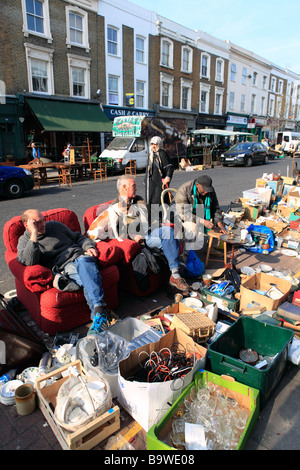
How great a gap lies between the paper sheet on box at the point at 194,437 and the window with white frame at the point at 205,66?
30.5 m

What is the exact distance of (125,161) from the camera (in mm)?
16109

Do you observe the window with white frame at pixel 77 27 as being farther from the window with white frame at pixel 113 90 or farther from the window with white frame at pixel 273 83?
the window with white frame at pixel 273 83

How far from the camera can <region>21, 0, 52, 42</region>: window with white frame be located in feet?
51.4

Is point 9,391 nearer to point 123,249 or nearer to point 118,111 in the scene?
point 123,249

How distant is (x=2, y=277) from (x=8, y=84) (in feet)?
47.7

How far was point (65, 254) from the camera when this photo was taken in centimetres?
367

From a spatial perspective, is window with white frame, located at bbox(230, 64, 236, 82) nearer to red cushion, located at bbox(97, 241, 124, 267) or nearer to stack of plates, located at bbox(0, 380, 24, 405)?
red cushion, located at bbox(97, 241, 124, 267)

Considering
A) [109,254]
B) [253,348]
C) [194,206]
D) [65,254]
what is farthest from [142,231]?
[253,348]

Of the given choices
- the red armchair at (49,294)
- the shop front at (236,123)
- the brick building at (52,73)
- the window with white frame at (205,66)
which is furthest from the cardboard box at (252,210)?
the shop front at (236,123)

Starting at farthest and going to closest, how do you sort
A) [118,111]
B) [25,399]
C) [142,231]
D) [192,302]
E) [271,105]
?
[271,105] < [118,111] < [142,231] < [192,302] < [25,399]

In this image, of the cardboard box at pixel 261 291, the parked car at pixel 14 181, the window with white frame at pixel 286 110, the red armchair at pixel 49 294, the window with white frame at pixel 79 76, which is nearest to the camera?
the red armchair at pixel 49 294

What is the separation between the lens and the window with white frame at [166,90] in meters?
23.9

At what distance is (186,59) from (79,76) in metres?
11.7

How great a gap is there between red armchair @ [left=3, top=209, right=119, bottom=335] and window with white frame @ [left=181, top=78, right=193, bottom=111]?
2563 cm
